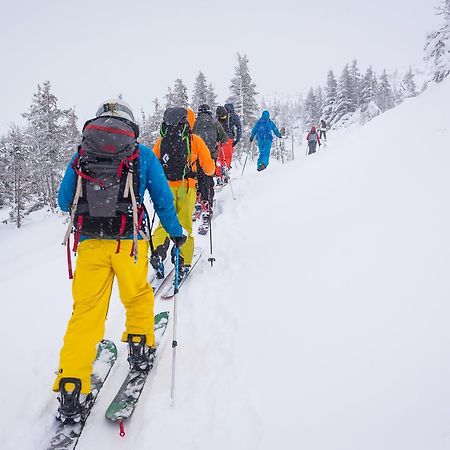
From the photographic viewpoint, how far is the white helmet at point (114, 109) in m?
3.24

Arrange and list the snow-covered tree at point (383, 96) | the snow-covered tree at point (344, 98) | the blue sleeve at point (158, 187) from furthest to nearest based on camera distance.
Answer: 1. the snow-covered tree at point (383, 96)
2. the snow-covered tree at point (344, 98)
3. the blue sleeve at point (158, 187)

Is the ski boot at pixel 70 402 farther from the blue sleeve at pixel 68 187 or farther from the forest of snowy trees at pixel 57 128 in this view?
the forest of snowy trees at pixel 57 128

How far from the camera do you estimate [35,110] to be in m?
35.7

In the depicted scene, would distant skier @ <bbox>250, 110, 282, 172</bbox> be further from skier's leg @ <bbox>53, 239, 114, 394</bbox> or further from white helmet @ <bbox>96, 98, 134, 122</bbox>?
skier's leg @ <bbox>53, 239, 114, 394</bbox>

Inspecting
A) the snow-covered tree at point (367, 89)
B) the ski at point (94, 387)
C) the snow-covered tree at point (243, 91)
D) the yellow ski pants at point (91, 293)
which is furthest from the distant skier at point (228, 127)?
the snow-covered tree at point (367, 89)

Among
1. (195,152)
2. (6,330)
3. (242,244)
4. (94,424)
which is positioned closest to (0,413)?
(94,424)

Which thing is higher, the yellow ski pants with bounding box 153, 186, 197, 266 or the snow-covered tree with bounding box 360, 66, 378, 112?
the snow-covered tree with bounding box 360, 66, 378, 112

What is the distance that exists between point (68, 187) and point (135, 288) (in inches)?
46.6

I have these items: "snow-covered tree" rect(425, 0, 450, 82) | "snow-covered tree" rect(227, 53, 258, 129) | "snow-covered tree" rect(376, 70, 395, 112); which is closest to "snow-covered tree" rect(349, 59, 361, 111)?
"snow-covered tree" rect(376, 70, 395, 112)

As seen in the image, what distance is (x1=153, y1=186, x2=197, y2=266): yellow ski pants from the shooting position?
236 inches

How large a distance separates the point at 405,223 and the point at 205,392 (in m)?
3.72

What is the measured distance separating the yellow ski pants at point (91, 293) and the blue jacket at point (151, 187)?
0.46 m

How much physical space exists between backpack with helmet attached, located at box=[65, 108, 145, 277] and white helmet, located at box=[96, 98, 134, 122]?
98mm

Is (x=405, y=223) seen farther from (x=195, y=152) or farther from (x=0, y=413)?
(x=0, y=413)
